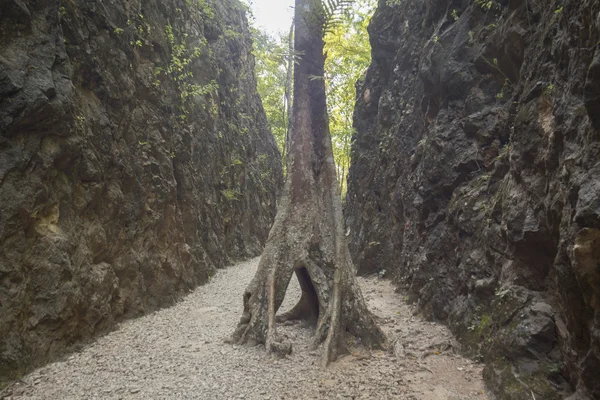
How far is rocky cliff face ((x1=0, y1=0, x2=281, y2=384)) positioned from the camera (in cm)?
429

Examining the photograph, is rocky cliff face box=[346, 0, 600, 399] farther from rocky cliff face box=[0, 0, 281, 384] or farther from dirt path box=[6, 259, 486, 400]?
rocky cliff face box=[0, 0, 281, 384]

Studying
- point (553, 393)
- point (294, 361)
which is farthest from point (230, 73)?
point (553, 393)

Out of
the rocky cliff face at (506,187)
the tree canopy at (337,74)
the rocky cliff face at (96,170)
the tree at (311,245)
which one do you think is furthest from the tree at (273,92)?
the tree at (311,245)

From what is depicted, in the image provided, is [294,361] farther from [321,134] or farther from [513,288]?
[321,134]

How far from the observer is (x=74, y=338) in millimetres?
5105

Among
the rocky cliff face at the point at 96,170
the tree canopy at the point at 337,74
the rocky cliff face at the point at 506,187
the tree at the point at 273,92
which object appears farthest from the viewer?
the tree at the point at 273,92

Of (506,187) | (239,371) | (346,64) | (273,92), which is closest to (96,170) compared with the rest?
(239,371)

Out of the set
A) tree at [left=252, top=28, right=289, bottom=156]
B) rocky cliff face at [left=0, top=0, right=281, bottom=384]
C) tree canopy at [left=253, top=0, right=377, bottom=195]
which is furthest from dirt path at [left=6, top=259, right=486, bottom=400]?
tree at [left=252, top=28, right=289, bottom=156]

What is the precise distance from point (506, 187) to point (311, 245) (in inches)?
113

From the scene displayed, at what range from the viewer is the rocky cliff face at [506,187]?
284 cm

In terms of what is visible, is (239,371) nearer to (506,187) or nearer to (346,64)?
(506,187)

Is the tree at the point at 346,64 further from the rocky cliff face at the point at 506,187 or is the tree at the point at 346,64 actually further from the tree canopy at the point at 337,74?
the rocky cliff face at the point at 506,187

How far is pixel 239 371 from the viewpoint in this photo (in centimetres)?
448

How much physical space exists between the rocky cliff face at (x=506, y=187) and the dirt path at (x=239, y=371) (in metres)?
0.50
